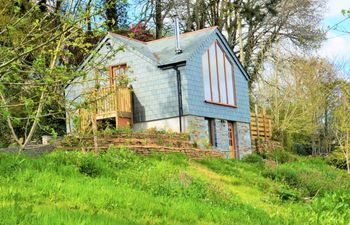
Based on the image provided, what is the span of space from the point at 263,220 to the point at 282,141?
2378 cm

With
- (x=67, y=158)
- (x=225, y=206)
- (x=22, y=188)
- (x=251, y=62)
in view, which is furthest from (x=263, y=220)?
(x=251, y=62)

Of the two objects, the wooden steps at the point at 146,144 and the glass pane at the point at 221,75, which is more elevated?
the glass pane at the point at 221,75

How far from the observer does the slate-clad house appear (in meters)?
22.2

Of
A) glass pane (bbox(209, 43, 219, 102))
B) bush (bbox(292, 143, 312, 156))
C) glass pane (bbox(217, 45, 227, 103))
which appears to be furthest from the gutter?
bush (bbox(292, 143, 312, 156))

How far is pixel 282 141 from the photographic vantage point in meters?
31.2

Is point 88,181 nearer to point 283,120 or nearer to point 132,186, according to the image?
point 132,186

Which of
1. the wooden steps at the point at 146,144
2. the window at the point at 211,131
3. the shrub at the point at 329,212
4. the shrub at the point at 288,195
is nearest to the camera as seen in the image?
the shrub at the point at 329,212

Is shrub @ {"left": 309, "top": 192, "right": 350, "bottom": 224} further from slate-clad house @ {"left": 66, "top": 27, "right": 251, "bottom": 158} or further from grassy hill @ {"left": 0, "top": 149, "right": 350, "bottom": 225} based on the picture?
slate-clad house @ {"left": 66, "top": 27, "right": 251, "bottom": 158}

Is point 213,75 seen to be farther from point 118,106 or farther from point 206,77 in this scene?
point 118,106

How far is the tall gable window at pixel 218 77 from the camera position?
78.8ft

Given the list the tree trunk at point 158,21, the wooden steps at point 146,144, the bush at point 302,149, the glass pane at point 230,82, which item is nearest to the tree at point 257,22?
the tree trunk at point 158,21

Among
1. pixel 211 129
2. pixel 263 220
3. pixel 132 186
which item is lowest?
pixel 263 220

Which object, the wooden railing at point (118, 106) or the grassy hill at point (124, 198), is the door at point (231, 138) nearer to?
the wooden railing at point (118, 106)

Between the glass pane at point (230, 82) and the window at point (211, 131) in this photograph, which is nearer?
the window at point (211, 131)
